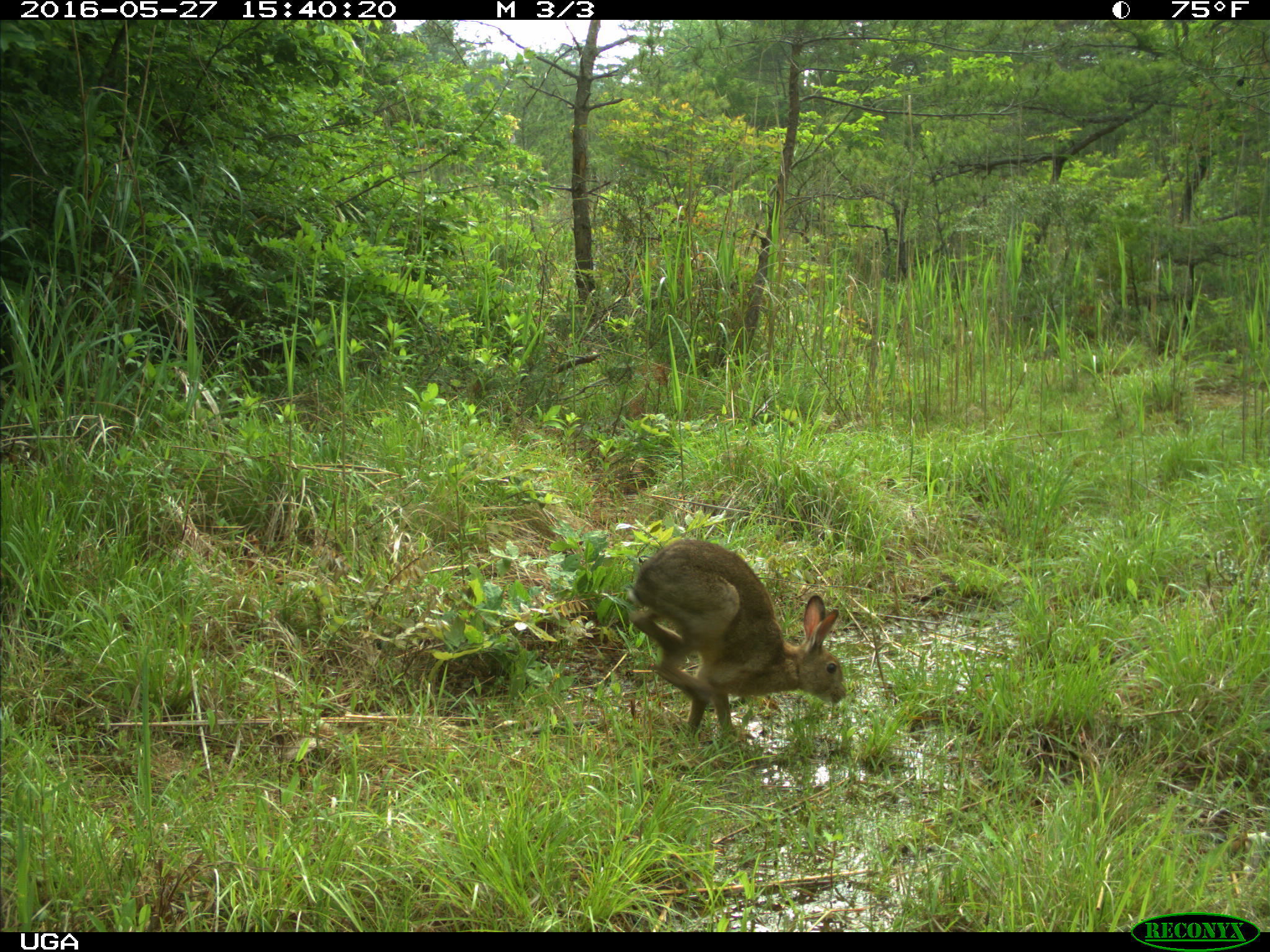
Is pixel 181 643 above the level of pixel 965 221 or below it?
below

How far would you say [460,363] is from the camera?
17.4ft

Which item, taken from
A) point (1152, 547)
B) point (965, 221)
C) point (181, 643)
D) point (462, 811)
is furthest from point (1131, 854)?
point (965, 221)

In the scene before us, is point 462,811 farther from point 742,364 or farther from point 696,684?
point 742,364

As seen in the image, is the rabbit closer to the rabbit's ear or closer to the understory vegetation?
the rabbit's ear

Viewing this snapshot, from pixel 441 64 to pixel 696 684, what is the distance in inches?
203

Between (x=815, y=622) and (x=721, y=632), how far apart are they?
1.30 ft

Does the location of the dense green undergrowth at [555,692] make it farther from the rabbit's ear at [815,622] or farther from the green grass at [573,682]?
the rabbit's ear at [815,622]
